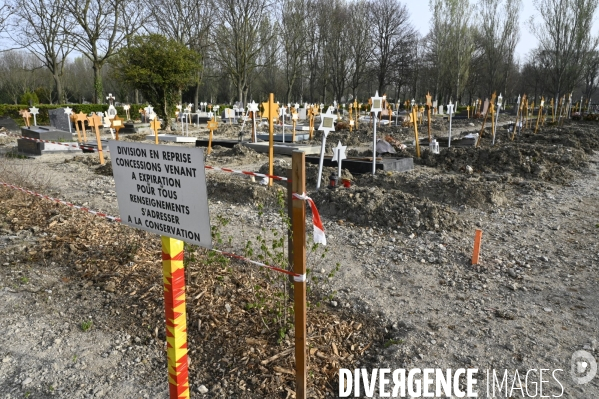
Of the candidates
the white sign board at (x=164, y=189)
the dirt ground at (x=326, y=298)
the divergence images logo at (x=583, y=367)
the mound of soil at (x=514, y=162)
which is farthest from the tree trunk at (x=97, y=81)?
the divergence images logo at (x=583, y=367)

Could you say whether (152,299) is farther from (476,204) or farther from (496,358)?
(476,204)

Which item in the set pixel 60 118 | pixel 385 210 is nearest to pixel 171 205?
pixel 385 210

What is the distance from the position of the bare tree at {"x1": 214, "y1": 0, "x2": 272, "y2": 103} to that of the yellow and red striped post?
35.9m

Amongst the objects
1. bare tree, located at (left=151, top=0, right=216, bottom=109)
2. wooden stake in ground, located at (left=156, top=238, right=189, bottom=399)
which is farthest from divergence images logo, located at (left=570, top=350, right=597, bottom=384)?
bare tree, located at (left=151, top=0, right=216, bottom=109)

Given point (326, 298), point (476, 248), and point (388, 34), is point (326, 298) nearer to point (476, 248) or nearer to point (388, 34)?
point (476, 248)

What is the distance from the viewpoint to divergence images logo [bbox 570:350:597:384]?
3.19m

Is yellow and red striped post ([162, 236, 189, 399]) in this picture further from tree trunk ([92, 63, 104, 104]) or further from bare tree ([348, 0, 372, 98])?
bare tree ([348, 0, 372, 98])

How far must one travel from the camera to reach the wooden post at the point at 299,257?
260 cm

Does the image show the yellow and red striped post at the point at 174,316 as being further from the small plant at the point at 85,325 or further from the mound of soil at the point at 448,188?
the mound of soil at the point at 448,188

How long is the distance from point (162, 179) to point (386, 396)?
6.86 feet

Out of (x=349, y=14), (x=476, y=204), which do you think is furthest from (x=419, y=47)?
(x=476, y=204)

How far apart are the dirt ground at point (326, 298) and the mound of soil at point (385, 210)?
24 millimetres

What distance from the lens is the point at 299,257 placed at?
2.66m

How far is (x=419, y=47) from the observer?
55.0 meters
